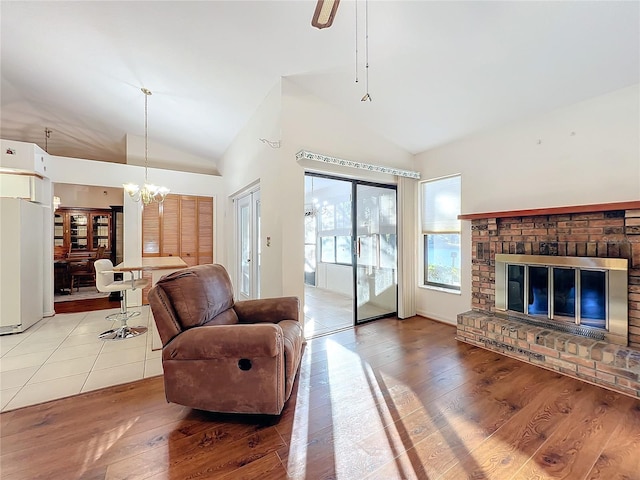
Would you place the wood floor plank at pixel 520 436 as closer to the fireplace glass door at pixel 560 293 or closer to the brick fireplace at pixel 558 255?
the brick fireplace at pixel 558 255

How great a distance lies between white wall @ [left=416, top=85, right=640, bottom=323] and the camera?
2627 millimetres

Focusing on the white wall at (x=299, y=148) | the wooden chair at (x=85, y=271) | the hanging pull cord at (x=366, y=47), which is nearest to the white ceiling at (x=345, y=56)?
the hanging pull cord at (x=366, y=47)

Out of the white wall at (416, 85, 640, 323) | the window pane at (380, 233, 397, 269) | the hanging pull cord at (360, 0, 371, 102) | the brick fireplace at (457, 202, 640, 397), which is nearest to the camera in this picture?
the hanging pull cord at (360, 0, 371, 102)

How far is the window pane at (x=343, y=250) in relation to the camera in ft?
21.7

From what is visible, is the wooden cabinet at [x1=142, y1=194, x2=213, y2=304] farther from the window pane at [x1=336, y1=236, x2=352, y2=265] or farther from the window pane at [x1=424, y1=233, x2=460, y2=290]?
the window pane at [x1=424, y1=233, x2=460, y2=290]

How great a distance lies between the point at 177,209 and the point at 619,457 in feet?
20.4

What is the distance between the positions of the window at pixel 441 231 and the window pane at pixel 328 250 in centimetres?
289

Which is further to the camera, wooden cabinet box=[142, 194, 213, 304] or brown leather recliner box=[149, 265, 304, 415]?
wooden cabinet box=[142, 194, 213, 304]

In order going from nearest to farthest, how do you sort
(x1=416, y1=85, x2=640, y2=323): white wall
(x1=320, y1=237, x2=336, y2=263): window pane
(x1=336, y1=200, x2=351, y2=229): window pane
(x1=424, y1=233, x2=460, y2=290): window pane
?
1. (x1=416, y1=85, x2=640, y2=323): white wall
2. (x1=424, y1=233, x2=460, y2=290): window pane
3. (x1=336, y1=200, x2=351, y2=229): window pane
4. (x1=320, y1=237, x2=336, y2=263): window pane

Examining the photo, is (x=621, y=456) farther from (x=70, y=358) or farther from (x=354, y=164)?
(x=70, y=358)

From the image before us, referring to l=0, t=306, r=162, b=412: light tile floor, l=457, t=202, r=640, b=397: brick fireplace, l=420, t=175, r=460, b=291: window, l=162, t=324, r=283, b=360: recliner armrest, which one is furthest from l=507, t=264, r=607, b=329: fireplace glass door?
l=0, t=306, r=162, b=412: light tile floor

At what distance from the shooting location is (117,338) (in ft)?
11.6

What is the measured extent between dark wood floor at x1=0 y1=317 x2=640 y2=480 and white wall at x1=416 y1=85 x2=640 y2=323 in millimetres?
1785

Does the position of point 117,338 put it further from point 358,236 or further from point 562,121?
point 562,121
